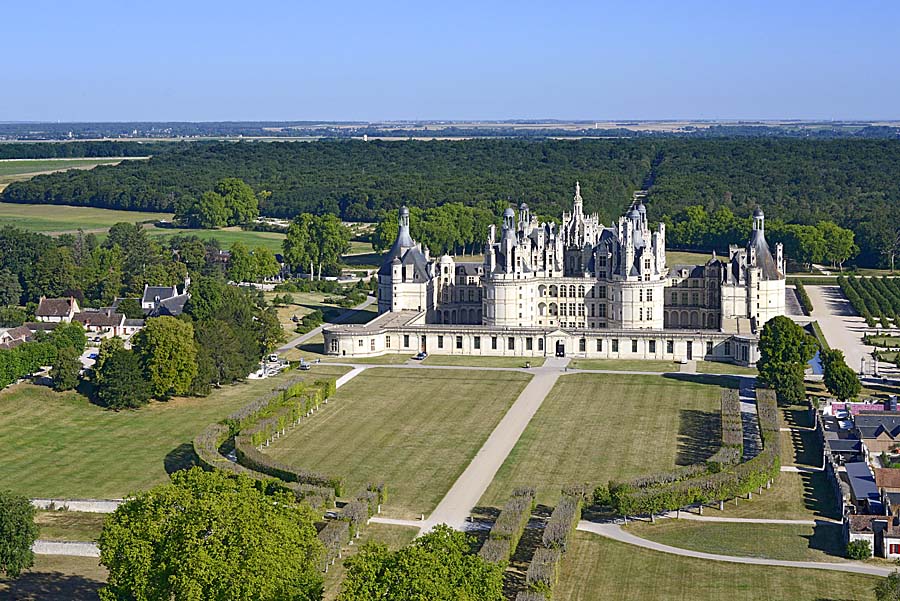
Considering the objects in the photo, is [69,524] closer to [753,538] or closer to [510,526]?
[510,526]

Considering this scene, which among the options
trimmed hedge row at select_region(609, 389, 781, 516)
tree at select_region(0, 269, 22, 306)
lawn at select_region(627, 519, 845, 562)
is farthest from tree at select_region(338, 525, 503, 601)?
tree at select_region(0, 269, 22, 306)

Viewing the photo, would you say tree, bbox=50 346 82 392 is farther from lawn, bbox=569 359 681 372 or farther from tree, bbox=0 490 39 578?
lawn, bbox=569 359 681 372

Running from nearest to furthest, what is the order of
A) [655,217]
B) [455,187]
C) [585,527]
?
[585,527] → [655,217] → [455,187]

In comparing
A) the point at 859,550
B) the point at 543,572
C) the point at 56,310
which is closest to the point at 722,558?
the point at 859,550

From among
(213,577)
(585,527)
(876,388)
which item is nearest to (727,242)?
(876,388)

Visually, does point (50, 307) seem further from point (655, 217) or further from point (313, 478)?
point (655, 217)
